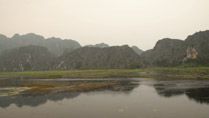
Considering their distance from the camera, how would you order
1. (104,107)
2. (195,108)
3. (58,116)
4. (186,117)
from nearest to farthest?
(186,117) < (58,116) < (195,108) < (104,107)

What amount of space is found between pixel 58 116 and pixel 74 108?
4325mm

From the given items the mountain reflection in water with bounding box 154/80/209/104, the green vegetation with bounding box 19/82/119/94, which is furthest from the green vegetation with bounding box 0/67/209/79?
the green vegetation with bounding box 19/82/119/94

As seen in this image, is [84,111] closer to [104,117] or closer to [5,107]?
[104,117]

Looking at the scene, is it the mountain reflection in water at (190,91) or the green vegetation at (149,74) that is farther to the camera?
the green vegetation at (149,74)

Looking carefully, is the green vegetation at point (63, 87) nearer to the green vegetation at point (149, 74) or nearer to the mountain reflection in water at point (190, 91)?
the mountain reflection in water at point (190, 91)

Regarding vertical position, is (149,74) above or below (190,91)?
above

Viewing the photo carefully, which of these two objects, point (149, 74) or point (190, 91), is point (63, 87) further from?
point (149, 74)

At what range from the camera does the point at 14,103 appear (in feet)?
101

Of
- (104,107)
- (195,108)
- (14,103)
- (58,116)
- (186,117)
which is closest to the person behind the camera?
(186,117)

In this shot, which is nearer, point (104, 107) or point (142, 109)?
point (142, 109)

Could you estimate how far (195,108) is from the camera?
2425 cm

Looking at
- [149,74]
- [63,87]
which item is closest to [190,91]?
[63,87]

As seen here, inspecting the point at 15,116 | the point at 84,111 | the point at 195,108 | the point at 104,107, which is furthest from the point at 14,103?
the point at 195,108


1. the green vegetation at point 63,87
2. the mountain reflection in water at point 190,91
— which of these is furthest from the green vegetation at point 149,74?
the green vegetation at point 63,87
